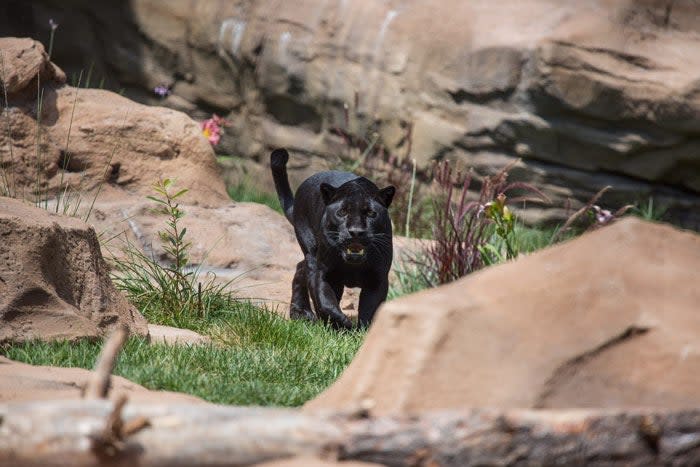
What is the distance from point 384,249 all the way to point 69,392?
3.42 metres

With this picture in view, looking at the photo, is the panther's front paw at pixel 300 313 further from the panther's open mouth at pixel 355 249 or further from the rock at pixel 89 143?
the rock at pixel 89 143

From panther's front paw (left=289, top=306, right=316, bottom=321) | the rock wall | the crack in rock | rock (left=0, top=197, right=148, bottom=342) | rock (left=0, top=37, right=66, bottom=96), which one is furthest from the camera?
the rock wall

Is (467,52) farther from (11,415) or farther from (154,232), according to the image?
(11,415)

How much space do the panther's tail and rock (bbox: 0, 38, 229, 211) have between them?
1018mm

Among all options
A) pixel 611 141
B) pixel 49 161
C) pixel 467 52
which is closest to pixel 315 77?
pixel 467 52

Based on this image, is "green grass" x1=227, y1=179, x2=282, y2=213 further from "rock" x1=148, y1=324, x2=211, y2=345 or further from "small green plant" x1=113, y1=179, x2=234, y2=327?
"rock" x1=148, y1=324, x2=211, y2=345

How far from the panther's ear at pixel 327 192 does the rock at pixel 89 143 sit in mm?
1974

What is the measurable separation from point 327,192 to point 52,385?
10.8 feet

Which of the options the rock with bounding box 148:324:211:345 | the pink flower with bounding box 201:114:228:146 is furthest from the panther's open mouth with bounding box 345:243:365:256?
the pink flower with bounding box 201:114:228:146

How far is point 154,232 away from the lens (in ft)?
28.6

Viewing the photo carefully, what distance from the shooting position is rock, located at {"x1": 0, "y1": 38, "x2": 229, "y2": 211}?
880cm

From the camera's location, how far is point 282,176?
859 centimetres

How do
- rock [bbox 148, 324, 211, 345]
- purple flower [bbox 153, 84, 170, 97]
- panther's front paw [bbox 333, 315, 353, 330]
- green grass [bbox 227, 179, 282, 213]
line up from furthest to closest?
purple flower [bbox 153, 84, 170, 97], green grass [bbox 227, 179, 282, 213], panther's front paw [bbox 333, 315, 353, 330], rock [bbox 148, 324, 211, 345]

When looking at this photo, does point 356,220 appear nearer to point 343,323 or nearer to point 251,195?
point 343,323
